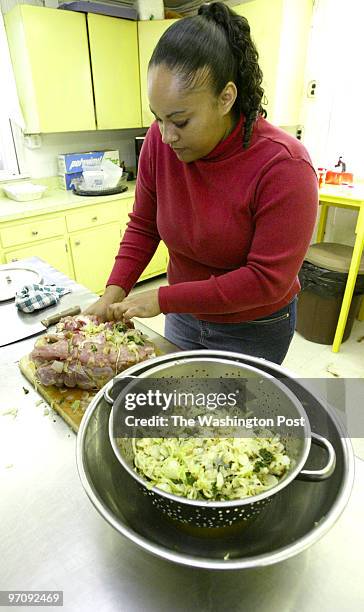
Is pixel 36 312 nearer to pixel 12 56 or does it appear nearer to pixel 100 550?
pixel 100 550

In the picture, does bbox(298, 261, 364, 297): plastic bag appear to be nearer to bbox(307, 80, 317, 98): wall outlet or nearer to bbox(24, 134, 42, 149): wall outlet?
Answer: bbox(307, 80, 317, 98): wall outlet

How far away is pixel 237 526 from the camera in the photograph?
1.93 ft

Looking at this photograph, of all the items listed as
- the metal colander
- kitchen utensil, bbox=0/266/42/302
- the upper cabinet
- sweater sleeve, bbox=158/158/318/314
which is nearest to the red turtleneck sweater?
sweater sleeve, bbox=158/158/318/314

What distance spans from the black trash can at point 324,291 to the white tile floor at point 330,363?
0.08m

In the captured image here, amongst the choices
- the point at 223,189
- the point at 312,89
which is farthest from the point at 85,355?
the point at 312,89

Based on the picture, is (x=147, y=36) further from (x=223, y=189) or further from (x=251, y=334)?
(x=251, y=334)

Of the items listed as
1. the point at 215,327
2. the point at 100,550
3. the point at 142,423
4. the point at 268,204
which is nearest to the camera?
the point at 100,550

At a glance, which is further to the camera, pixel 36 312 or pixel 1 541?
pixel 36 312

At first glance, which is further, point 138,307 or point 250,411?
point 138,307

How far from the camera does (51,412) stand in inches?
34.2

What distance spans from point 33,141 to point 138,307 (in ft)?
8.33

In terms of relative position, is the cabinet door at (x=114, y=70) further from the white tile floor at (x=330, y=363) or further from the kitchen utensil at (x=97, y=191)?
the white tile floor at (x=330, y=363)

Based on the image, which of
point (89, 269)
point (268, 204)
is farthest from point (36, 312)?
point (89, 269)

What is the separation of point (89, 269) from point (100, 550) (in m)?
2.55
